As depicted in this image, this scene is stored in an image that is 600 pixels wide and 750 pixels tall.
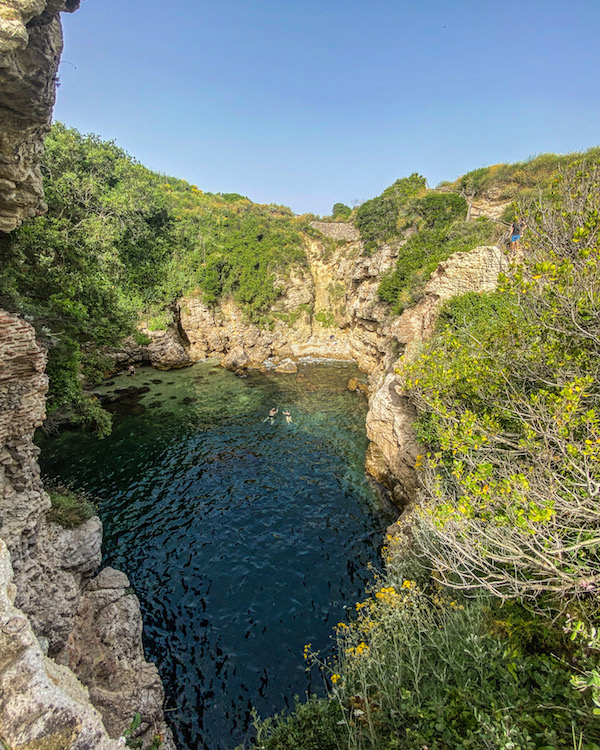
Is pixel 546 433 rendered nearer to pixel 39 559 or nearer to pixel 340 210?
pixel 39 559

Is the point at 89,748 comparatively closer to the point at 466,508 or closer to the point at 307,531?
the point at 466,508

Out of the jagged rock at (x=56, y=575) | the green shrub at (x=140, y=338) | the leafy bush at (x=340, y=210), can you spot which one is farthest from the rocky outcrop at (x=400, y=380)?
the leafy bush at (x=340, y=210)

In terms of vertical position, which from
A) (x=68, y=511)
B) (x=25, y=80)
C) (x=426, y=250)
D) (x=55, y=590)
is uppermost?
(x=426, y=250)

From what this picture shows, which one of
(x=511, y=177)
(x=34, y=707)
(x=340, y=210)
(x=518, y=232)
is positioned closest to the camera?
(x=34, y=707)

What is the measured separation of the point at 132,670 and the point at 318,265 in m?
46.4

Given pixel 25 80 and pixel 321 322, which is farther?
pixel 321 322

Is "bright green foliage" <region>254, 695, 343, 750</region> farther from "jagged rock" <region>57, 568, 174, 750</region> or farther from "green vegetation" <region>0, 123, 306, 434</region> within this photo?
"green vegetation" <region>0, 123, 306, 434</region>

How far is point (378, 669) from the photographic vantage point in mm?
6109

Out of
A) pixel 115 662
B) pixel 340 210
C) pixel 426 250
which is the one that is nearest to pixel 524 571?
pixel 115 662

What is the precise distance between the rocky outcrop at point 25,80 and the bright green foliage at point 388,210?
3485 cm

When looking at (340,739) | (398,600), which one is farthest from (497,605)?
(340,739)

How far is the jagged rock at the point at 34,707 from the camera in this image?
2.96 meters

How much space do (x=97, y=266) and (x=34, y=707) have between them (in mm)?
14558

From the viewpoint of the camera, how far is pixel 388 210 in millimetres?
38406
